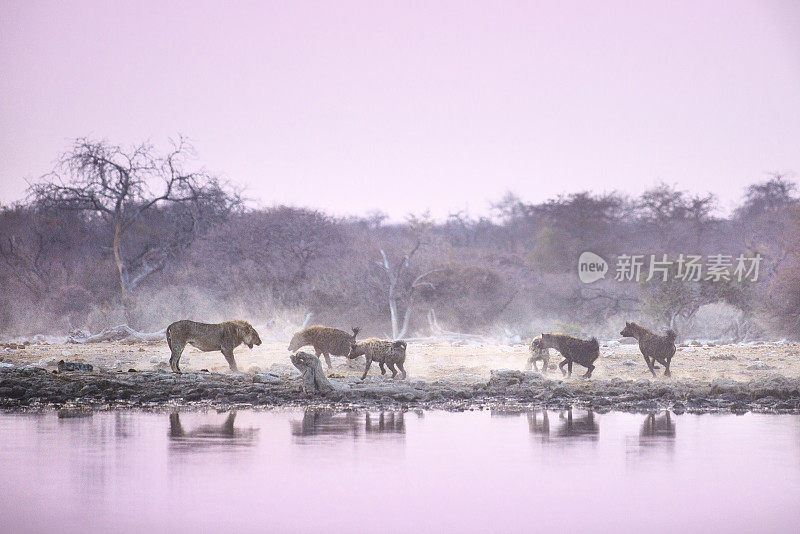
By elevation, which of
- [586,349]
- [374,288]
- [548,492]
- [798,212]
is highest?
[798,212]

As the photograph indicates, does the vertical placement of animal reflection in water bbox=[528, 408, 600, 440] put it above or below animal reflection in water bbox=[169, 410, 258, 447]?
below

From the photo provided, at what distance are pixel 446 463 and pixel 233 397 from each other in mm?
5589

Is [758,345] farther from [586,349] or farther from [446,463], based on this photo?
[446,463]

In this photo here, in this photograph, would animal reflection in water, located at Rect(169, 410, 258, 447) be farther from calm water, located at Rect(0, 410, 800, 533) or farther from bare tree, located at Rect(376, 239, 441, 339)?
bare tree, located at Rect(376, 239, 441, 339)

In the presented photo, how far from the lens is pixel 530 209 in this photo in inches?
1724

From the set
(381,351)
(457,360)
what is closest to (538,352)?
(381,351)

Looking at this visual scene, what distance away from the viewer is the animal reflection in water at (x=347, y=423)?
10773 millimetres

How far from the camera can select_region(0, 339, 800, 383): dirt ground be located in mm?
17203

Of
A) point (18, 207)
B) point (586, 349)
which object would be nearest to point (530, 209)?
point (18, 207)

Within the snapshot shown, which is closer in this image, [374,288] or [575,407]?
[575,407]

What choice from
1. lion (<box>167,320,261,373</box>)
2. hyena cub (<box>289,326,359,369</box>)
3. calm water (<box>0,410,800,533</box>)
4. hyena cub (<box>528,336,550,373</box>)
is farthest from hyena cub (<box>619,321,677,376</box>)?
lion (<box>167,320,261,373</box>)

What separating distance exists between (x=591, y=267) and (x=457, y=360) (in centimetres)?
1861

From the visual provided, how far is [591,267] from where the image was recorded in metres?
36.8

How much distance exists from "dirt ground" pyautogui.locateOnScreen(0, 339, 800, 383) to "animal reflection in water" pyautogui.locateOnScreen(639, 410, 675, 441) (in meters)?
4.15
